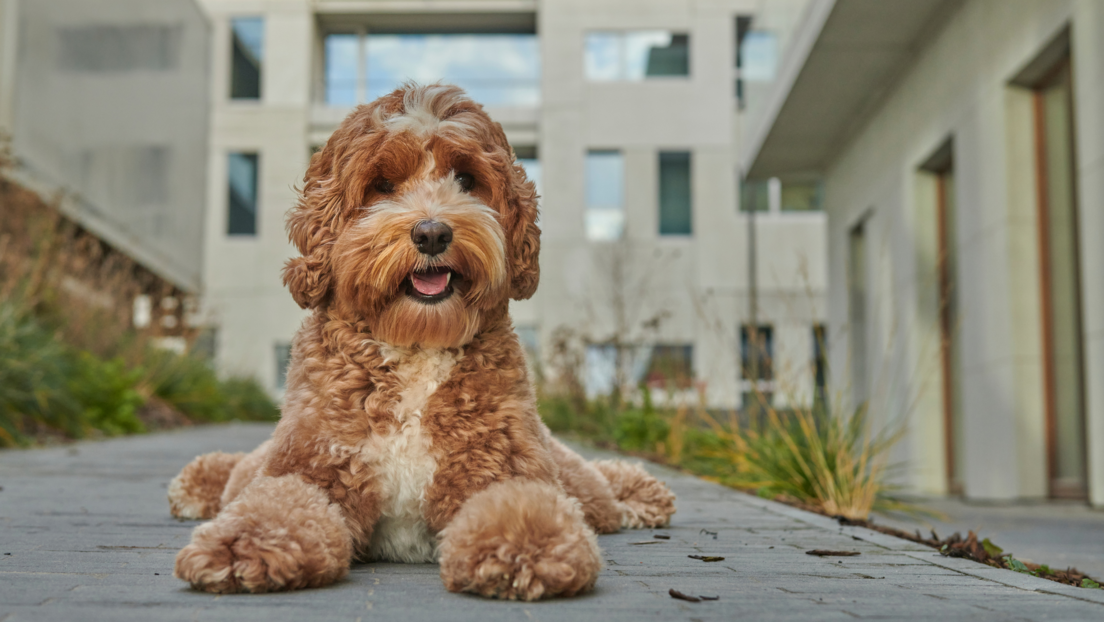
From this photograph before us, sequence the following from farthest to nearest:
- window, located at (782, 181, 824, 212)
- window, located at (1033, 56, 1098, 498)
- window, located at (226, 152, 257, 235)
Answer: window, located at (226, 152, 257, 235)
window, located at (782, 181, 824, 212)
window, located at (1033, 56, 1098, 498)

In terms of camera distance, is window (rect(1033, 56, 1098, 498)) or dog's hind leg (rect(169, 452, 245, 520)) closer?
dog's hind leg (rect(169, 452, 245, 520))

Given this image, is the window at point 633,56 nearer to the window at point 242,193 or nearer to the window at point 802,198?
the window at point 802,198

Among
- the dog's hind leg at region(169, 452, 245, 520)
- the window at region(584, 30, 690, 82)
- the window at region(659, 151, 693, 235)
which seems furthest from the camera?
the window at region(584, 30, 690, 82)

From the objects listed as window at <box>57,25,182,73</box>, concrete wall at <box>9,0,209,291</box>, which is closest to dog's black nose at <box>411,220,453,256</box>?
concrete wall at <box>9,0,209,291</box>

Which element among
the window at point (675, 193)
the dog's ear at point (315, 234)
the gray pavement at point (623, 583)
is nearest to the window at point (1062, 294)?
the gray pavement at point (623, 583)

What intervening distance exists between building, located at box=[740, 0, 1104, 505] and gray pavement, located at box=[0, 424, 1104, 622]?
228 centimetres

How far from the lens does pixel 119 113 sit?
1578 centimetres

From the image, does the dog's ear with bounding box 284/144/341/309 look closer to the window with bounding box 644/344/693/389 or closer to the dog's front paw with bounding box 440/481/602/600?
the dog's front paw with bounding box 440/481/602/600

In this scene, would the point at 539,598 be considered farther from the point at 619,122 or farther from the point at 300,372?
the point at 619,122

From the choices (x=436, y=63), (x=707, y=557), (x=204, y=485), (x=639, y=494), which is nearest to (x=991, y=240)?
(x=639, y=494)

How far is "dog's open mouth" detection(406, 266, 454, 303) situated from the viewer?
9.12ft

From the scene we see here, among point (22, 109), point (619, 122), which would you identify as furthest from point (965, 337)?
point (619, 122)

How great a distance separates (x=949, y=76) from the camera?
969cm

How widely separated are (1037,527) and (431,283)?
504cm
